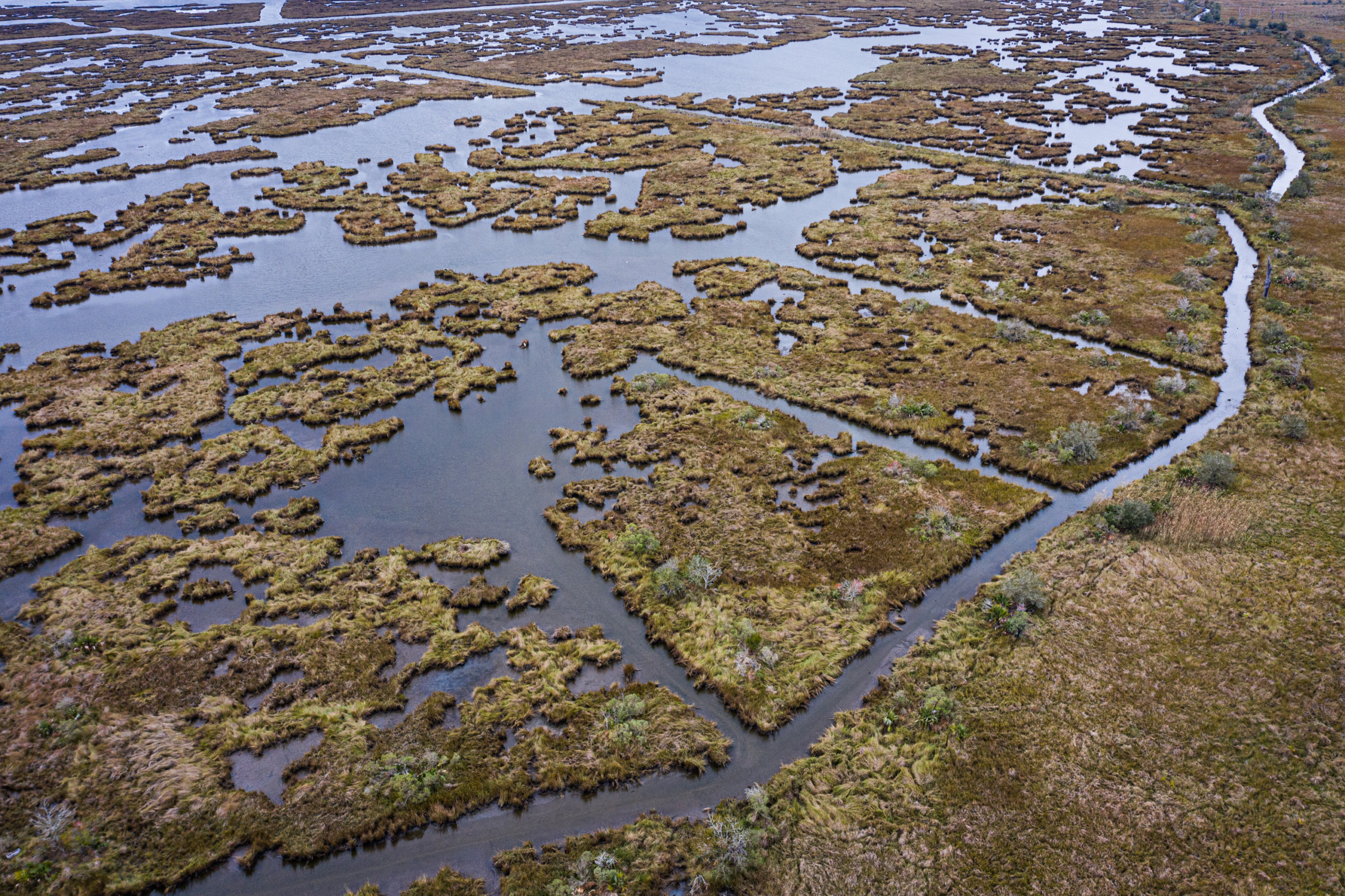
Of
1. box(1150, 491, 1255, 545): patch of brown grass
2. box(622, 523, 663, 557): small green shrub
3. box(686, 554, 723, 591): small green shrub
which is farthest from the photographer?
box(622, 523, 663, 557): small green shrub

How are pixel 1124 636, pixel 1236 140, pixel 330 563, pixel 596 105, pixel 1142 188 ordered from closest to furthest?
pixel 1124 636, pixel 330 563, pixel 1142 188, pixel 1236 140, pixel 596 105

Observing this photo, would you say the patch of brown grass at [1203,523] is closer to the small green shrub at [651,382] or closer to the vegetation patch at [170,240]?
the small green shrub at [651,382]

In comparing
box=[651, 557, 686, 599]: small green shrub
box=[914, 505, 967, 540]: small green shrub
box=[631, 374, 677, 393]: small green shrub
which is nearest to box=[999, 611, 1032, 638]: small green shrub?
box=[914, 505, 967, 540]: small green shrub

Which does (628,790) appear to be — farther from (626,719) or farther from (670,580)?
(670,580)

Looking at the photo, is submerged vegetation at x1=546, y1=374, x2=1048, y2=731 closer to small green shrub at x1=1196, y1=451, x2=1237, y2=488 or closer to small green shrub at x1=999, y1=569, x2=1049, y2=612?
small green shrub at x1=999, y1=569, x2=1049, y2=612

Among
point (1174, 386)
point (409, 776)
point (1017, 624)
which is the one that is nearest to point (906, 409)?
point (1174, 386)

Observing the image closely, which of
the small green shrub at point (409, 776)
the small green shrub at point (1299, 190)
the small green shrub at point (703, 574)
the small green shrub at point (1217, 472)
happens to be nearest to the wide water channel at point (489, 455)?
the small green shrub at point (409, 776)

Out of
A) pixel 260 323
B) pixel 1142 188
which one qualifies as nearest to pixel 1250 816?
pixel 260 323

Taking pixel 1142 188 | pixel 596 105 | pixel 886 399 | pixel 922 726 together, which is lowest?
pixel 922 726

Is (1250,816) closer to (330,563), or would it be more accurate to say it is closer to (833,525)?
(833,525)
